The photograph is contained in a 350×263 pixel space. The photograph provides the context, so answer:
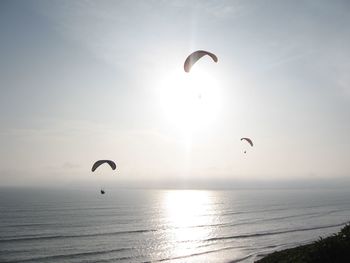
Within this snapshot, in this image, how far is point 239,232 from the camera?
79875 mm

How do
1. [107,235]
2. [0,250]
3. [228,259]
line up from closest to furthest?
[228,259] < [0,250] < [107,235]

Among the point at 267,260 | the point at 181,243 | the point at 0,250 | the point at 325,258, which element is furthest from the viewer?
the point at 181,243

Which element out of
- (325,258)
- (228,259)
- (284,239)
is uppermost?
(284,239)

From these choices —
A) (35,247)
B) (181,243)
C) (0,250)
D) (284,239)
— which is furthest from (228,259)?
(0,250)

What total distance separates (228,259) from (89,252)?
795 inches

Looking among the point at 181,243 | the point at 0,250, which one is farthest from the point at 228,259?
the point at 0,250

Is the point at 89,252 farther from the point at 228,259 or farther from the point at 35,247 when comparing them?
the point at 228,259

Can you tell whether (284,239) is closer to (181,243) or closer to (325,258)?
(181,243)

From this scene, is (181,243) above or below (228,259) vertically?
above

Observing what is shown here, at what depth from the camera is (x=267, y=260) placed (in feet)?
84.0

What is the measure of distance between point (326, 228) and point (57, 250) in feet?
200

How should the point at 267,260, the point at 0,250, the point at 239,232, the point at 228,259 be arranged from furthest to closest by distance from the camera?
the point at 239,232 < the point at 0,250 < the point at 228,259 < the point at 267,260

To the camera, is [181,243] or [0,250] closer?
[0,250]

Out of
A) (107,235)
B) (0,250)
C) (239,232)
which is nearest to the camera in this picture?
(0,250)
